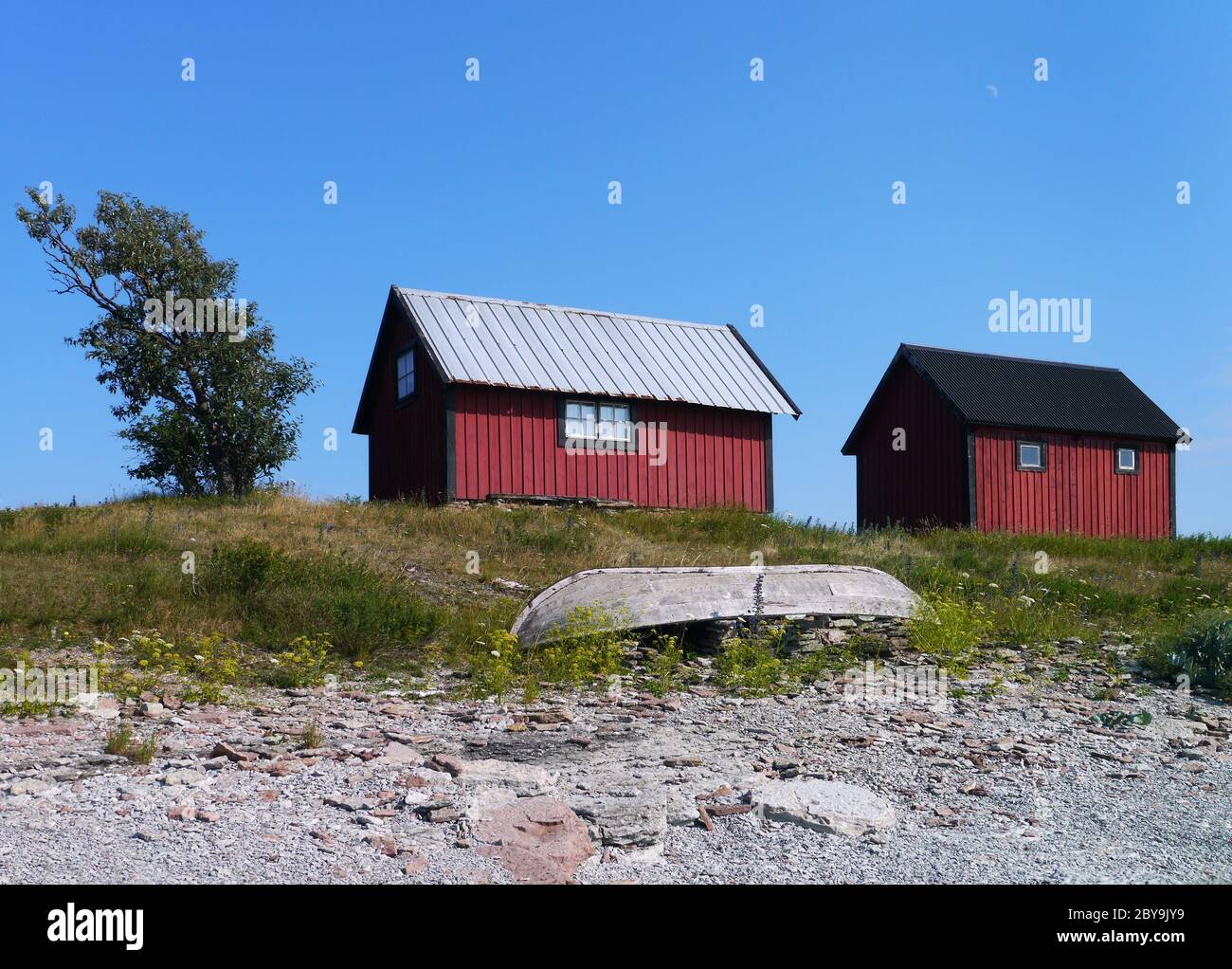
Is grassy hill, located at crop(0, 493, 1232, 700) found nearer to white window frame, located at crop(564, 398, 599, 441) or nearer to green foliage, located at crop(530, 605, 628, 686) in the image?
green foliage, located at crop(530, 605, 628, 686)

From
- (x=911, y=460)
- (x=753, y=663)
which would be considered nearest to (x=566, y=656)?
(x=753, y=663)

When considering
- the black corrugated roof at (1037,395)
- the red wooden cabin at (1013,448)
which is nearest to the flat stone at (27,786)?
the red wooden cabin at (1013,448)

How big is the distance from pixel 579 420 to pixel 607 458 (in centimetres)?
98

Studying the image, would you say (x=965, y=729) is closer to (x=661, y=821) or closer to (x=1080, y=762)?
(x=1080, y=762)

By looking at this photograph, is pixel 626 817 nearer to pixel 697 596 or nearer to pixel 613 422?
pixel 697 596

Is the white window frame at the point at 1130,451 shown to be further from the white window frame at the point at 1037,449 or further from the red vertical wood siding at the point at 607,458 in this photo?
the red vertical wood siding at the point at 607,458

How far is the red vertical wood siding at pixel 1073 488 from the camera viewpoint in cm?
2514

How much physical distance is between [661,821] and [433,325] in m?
17.7

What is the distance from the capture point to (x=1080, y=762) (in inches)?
316

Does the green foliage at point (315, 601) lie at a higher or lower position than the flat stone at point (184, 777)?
higher

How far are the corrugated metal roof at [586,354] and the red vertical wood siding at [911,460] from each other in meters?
4.34

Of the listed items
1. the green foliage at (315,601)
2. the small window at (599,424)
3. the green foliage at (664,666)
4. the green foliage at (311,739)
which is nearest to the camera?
the green foliage at (311,739)

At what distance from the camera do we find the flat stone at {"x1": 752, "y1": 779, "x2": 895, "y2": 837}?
6324 mm
